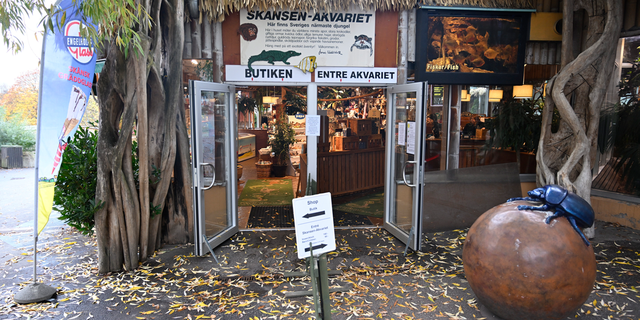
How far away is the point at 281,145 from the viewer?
390 inches

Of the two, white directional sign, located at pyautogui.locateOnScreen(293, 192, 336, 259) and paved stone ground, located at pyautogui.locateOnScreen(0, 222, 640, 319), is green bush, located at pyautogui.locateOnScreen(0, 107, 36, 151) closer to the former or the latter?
paved stone ground, located at pyautogui.locateOnScreen(0, 222, 640, 319)

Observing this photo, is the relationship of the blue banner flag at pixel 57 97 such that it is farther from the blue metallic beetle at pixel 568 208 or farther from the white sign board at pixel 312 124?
the blue metallic beetle at pixel 568 208

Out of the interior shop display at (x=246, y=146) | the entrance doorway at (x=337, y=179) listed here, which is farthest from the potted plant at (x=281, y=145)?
the interior shop display at (x=246, y=146)

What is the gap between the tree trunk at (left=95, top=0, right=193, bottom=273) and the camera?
419 centimetres

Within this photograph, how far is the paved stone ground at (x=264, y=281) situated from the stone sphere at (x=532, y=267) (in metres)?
0.49

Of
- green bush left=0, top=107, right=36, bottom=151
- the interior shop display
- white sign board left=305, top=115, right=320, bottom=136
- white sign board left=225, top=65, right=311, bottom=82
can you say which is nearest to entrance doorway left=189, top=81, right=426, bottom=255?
white sign board left=305, top=115, right=320, bottom=136

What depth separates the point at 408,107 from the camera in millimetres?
5059

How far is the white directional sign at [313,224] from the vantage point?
282cm

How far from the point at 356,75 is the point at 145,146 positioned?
2808 mm

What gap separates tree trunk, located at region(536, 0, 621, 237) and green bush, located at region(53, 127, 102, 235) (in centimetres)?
562

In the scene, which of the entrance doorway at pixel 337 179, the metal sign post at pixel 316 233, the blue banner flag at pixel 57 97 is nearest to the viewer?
the metal sign post at pixel 316 233

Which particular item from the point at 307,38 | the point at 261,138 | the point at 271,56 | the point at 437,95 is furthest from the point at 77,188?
the point at 261,138

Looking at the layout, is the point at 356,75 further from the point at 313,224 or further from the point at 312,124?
the point at 313,224

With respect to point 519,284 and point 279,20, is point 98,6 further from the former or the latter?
point 519,284
